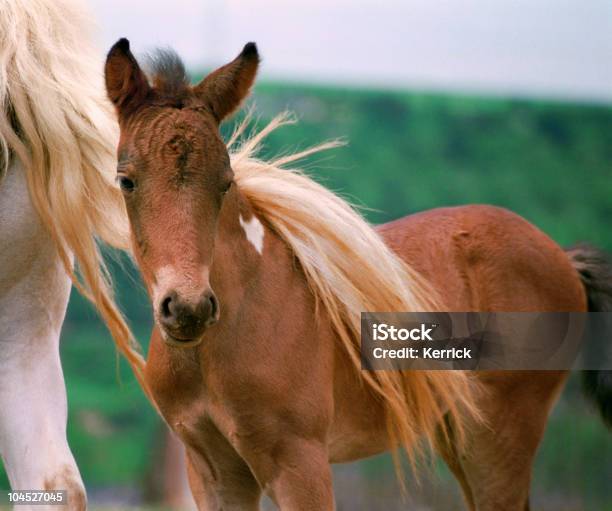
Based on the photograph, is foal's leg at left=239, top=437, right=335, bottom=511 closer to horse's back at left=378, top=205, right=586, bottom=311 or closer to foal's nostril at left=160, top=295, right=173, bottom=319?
foal's nostril at left=160, top=295, right=173, bottom=319

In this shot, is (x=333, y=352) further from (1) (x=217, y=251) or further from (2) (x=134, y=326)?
(2) (x=134, y=326)

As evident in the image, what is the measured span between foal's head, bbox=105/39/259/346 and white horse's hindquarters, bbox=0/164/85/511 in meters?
0.39

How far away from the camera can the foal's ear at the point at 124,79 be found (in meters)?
2.82

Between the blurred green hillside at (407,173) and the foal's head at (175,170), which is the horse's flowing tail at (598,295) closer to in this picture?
the foal's head at (175,170)

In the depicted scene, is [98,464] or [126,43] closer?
[126,43]

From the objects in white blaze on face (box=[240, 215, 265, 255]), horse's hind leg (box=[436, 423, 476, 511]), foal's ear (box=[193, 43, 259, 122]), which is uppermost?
foal's ear (box=[193, 43, 259, 122])

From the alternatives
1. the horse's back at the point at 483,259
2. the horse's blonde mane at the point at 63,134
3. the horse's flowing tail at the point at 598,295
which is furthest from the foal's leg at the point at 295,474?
the horse's flowing tail at the point at 598,295

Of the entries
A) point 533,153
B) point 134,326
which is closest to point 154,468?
point 134,326

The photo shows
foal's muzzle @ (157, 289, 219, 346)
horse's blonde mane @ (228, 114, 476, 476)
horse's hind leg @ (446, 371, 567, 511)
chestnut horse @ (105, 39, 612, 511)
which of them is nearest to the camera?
foal's muzzle @ (157, 289, 219, 346)

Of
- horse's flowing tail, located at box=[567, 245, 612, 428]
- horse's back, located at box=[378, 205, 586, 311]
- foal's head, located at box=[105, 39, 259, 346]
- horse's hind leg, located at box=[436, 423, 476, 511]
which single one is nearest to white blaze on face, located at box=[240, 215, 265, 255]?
foal's head, located at box=[105, 39, 259, 346]

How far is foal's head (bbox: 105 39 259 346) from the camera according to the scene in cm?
258

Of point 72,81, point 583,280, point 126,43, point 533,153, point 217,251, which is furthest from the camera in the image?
point 533,153

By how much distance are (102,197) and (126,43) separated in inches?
24.5

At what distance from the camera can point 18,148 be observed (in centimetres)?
312
